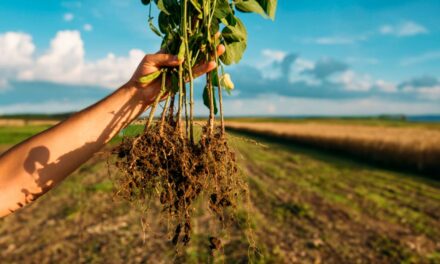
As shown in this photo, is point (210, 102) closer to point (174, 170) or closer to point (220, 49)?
point (220, 49)

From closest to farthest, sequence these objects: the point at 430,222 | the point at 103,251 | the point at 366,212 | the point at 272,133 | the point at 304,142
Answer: the point at 103,251
the point at 430,222
the point at 366,212
the point at 304,142
the point at 272,133

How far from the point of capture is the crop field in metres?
6.28

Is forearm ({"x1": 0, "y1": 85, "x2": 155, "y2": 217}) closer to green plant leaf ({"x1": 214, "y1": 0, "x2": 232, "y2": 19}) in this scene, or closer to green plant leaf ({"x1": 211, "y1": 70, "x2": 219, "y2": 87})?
green plant leaf ({"x1": 211, "y1": 70, "x2": 219, "y2": 87})

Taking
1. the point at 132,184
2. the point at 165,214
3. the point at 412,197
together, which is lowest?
Result: the point at 412,197

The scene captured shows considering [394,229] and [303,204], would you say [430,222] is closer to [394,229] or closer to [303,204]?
[394,229]

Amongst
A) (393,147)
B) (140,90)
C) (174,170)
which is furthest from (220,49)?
(393,147)

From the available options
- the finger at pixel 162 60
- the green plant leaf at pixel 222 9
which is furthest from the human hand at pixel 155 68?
the green plant leaf at pixel 222 9

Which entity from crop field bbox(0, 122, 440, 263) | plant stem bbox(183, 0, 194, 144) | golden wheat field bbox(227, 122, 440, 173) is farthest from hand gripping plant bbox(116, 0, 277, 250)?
golden wheat field bbox(227, 122, 440, 173)

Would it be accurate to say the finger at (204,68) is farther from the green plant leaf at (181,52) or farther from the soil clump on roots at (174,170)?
the soil clump on roots at (174,170)

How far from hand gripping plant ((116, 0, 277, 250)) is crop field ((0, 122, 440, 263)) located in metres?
2.09

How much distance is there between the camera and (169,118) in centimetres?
204

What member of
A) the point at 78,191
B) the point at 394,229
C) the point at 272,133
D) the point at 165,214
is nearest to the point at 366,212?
the point at 394,229

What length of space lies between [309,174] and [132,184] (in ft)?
44.1

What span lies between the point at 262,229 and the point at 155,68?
617 cm
